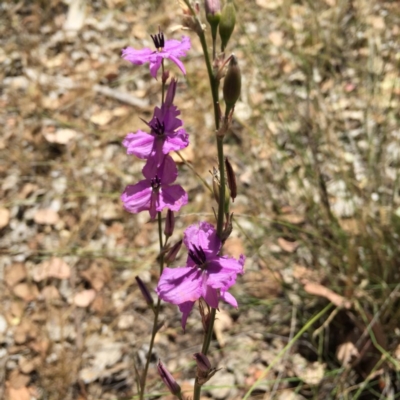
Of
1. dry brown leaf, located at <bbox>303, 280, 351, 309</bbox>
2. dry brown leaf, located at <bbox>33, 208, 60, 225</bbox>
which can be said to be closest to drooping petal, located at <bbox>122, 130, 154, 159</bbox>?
dry brown leaf, located at <bbox>303, 280, 351, 309</bbox>

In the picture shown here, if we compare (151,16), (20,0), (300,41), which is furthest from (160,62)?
(20,0)

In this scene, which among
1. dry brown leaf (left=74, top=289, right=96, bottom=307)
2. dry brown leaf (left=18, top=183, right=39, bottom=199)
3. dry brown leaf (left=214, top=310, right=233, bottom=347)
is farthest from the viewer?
dry brown leaf (left=18, top=183, right=39, bottom=199)

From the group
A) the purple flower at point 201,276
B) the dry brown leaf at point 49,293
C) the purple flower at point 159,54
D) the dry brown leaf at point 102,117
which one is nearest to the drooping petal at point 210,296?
the purple flower at point 201,276

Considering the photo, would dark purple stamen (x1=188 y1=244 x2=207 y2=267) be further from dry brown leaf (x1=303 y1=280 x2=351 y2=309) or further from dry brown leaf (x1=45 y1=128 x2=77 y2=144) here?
dry brown leaf (x1=45 y1=128 x2=77 y2=144)

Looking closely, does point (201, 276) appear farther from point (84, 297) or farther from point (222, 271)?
point (84, 297)

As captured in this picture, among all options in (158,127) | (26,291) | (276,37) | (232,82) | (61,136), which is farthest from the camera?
(276,37)

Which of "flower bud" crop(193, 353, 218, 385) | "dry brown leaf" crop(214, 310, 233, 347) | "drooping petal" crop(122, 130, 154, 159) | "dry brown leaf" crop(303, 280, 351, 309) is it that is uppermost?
"drooping petal" crop(122, 130, 154, 159)

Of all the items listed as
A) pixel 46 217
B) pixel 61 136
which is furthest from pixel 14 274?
pixel 61 136

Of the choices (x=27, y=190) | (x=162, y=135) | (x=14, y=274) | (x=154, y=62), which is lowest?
(x=14, y=274)
